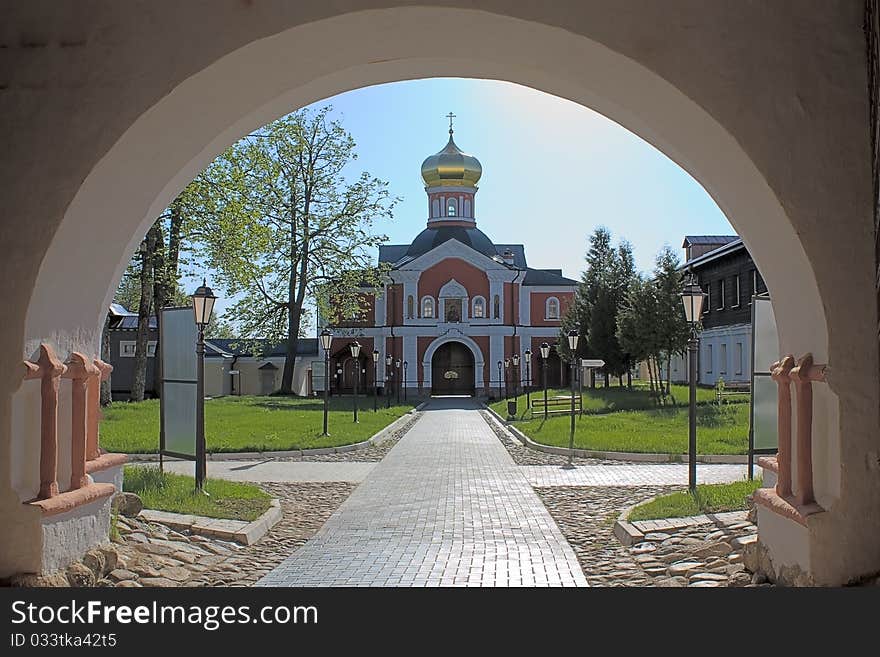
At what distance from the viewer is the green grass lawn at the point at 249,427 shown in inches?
672

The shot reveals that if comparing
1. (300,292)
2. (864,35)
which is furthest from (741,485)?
(300,292)

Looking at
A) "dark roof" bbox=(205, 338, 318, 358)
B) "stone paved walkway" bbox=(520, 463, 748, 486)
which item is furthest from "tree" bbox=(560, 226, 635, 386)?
"stone paved walkway" bbox=(520, 463, 748, 486)

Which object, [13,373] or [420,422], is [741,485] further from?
[420,422]

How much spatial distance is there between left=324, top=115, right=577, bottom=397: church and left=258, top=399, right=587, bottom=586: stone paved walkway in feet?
118

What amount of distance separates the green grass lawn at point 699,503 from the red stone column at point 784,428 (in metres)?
3.33

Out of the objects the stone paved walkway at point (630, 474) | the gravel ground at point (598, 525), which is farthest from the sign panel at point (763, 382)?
the stone paved walkway at point (630, 474)

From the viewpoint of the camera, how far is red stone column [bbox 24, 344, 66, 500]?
4875 millimetres

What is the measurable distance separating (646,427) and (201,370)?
12.7 meters

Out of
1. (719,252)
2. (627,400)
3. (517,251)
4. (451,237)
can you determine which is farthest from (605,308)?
(517,251)

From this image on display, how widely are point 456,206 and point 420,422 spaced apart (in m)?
30.5

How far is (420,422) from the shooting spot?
29.3 m

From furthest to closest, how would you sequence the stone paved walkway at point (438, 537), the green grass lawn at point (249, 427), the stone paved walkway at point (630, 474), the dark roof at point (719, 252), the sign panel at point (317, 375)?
the sign panel at point (317, 375) → the dark roof at point (719, 252) → the green grass lawn at point (249, 427) → the stone paved walkway at point (630, 474) → the stone paved walkway at point (438, 537)

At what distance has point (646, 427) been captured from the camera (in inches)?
815

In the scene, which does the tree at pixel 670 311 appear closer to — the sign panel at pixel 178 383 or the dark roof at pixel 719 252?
the dark roof at pixel 719 252
